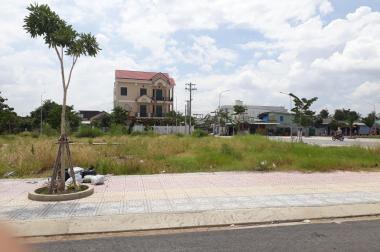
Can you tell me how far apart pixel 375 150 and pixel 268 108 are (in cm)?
9617

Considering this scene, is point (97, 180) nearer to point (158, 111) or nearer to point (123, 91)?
point (123, 91)

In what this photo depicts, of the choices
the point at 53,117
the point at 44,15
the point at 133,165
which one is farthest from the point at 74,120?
the point at 44,15

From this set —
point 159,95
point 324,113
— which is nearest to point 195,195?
point 159,95

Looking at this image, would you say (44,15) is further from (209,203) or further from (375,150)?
(375,150)

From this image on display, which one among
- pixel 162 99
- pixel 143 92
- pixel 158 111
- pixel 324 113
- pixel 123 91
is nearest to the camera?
pixel 123 91

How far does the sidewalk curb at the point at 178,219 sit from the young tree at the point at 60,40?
8.10 feet

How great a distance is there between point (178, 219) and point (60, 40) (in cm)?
510

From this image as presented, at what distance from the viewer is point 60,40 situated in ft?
31.3

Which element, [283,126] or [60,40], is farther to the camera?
[283,126]

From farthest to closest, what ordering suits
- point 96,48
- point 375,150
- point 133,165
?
point 375,150, point 133,165, point 96,48

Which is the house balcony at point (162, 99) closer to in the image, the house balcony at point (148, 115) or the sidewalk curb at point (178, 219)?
the house balcony at point (148, 115)

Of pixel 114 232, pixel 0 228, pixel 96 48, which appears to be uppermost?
pixel 96 48

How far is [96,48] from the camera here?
999 cm

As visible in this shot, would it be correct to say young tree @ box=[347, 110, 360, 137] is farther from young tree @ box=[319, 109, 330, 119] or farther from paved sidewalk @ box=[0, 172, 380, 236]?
paved sidewalk @ box=[0, 172, 380, 236]
